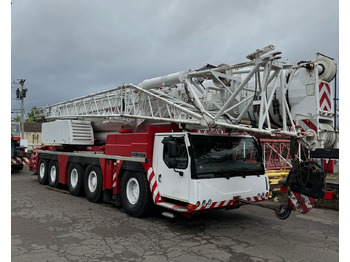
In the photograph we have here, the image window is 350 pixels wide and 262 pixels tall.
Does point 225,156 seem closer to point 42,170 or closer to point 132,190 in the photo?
point 132,190

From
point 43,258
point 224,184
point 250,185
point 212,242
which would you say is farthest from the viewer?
point 250,185

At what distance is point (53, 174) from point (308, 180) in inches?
376

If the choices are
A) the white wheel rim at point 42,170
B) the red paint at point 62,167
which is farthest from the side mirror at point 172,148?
the white wheel rim at point 42,170

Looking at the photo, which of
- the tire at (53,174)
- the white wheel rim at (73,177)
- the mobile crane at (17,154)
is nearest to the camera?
the white wheel rim at (73,177)

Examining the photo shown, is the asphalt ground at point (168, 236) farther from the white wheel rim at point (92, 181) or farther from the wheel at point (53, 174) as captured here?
the wheel at point (53, 174)

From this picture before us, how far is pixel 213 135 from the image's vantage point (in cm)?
631

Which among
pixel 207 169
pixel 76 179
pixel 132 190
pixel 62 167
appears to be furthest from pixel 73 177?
pixel 207 169

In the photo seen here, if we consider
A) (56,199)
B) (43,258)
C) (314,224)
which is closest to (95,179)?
(56,199)

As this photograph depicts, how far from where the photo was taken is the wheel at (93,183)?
27.7 feet

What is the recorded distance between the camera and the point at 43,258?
179 inches

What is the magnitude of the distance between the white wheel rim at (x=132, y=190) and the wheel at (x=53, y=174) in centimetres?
495

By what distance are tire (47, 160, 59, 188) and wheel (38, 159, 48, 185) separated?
1.22 feet

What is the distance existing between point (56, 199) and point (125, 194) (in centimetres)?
312

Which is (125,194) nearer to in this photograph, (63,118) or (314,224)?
(314,224)
